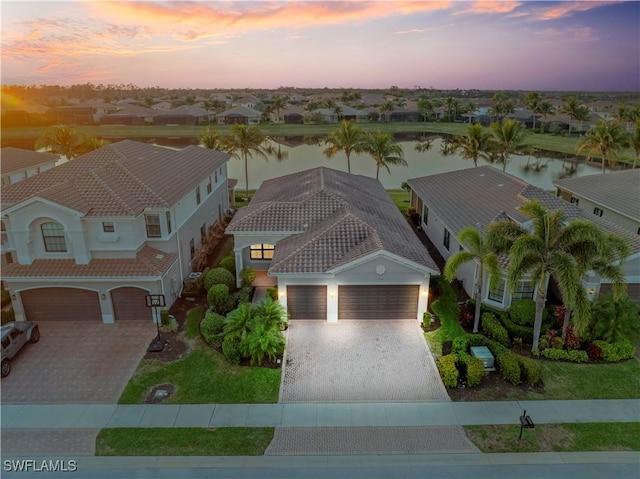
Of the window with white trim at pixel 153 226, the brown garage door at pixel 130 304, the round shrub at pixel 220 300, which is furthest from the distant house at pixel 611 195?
the brown garage door at pixel 130 304

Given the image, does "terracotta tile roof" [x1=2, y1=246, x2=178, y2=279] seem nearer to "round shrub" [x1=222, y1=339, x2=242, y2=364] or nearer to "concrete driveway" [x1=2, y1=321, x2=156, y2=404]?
"concrete driveway" [x1=2, y1=321, x2=156, y2=404]

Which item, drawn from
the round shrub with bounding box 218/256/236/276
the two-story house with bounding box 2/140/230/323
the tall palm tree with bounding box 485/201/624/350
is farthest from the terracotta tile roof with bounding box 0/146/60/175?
the tall palm tree with bounding box 485/201/624/350

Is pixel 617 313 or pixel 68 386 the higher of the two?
pixel 617 313

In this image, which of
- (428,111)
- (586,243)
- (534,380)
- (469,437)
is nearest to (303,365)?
(469,437)

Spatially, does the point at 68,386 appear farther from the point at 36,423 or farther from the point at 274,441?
the point at 274,441

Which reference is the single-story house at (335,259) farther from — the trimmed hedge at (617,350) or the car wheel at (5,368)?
the car wheel at (5,368)
